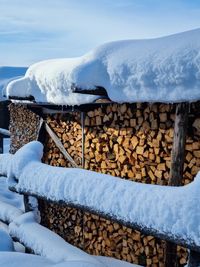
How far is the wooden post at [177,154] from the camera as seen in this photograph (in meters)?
4.53

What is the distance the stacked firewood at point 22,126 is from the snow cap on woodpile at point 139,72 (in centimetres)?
259

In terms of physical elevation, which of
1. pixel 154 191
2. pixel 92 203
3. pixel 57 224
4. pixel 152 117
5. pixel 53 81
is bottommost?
pixel 57 224

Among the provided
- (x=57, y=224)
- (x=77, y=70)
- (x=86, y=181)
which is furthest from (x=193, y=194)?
(x=57, y=224)

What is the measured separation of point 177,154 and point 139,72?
1.03 metres

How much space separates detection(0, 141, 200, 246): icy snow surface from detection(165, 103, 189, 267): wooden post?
1192 millimetres

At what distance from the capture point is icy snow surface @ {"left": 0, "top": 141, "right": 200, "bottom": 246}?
9.02 ft

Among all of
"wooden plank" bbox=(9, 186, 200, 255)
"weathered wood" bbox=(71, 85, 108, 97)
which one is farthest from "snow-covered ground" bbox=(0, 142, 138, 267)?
"weathered wood" bbox=(71, 85, 108, 97)

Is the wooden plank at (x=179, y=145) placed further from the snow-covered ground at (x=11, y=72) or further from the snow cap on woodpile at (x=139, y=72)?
the snow-covered ground at (x=11, y=72)

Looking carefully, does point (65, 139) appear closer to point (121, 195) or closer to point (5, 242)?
point (5, 242)

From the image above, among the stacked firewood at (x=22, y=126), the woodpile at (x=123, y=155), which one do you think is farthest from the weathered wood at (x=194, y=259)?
the stacked firewood at (x=22, y=126)

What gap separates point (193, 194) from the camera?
274 centimetres

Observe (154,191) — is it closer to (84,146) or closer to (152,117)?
(152,117)

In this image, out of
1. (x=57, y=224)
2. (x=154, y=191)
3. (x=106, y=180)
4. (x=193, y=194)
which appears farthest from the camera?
(x=57, y=224)

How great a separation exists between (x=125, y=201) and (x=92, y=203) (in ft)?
1.67
